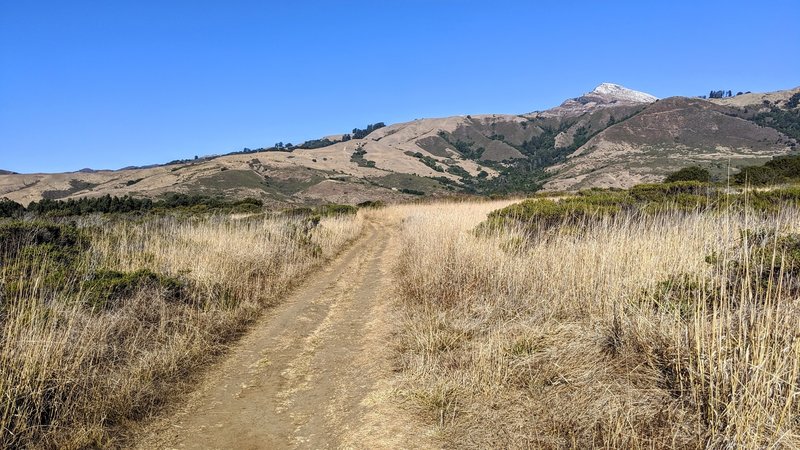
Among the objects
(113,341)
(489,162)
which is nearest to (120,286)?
(113,341)

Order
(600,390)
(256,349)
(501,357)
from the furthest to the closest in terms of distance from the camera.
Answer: (256,349)
(501,357)
(600,390)

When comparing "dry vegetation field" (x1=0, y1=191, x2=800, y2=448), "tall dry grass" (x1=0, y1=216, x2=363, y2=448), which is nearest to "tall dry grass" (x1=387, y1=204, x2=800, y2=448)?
"dry vegetation field" (x1=0, y1=191, x2=800, y2=448)

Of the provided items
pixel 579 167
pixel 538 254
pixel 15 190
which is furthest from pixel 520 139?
pixel 538 254

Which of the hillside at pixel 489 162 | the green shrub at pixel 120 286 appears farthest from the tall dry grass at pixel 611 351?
the hillside at pixel 489 162

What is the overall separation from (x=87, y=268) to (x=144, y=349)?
2.93m

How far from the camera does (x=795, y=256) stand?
489 cm

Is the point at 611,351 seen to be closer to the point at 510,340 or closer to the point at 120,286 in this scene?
the point at 510,340

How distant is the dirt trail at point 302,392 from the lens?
3.81m

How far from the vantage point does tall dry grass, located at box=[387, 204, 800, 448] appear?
9.33 feet

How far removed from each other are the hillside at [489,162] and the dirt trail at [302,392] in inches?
1900

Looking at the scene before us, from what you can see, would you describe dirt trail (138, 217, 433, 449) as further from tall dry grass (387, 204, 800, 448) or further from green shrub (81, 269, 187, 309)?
green shrub (81, 269, 187, 309)

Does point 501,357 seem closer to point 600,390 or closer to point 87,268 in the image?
point 600,390

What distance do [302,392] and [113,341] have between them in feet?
7.48

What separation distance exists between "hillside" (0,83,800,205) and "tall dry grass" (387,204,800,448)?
50.1 meters
